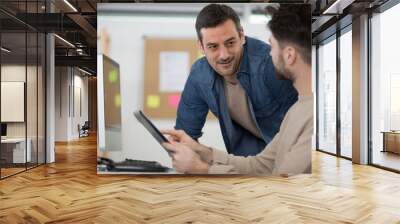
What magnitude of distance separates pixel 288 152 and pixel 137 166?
251 cm

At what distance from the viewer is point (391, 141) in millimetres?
7758

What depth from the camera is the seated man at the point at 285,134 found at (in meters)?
6.66

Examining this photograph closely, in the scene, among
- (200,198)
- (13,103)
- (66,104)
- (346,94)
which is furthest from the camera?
(66,104)

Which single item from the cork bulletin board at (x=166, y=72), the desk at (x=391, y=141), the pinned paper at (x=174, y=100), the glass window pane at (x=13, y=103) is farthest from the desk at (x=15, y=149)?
the desk at (x=391, y=141)

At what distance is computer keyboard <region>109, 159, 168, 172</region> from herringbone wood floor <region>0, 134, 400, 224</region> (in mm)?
156

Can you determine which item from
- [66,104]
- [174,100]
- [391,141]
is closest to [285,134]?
[174,100]

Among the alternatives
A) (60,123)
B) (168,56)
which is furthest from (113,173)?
(60,123)

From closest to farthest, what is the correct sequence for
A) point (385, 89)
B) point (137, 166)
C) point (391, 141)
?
point (137, 166) < point (391, 141) < point (385, 89)

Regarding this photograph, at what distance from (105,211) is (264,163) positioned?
9.95ft

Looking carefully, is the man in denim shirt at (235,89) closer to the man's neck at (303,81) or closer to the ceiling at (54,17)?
the man's neck at (303,81)

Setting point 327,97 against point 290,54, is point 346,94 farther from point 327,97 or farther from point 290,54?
point 290,54

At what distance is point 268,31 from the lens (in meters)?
6.71

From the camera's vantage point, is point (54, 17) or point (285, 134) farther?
point (54, 17)

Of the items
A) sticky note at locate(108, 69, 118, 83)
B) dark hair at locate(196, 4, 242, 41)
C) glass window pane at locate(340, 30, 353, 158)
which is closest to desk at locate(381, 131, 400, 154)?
glass window pane at locate(340, 30, 353, 158)
